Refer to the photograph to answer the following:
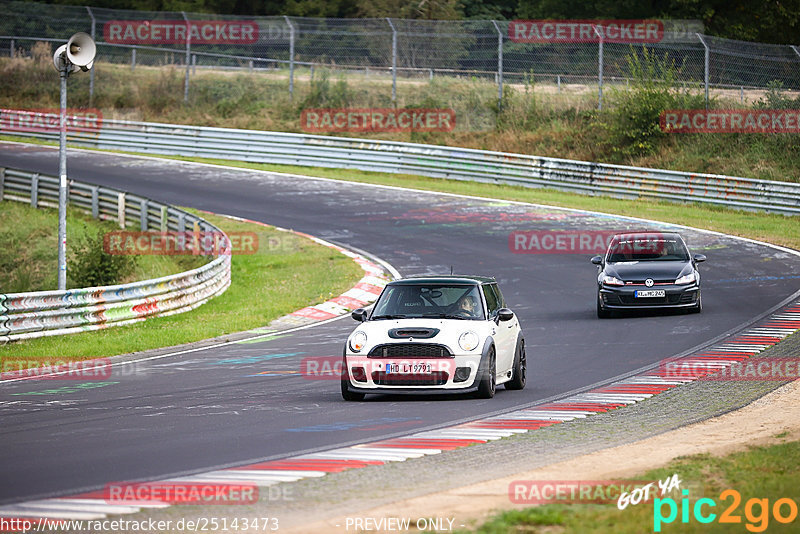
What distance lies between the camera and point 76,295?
1897 centimetres

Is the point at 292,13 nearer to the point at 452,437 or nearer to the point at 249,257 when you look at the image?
the point at 249,257

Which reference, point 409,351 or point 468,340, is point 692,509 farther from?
point 409,351

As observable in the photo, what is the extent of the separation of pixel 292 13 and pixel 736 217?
41368mm

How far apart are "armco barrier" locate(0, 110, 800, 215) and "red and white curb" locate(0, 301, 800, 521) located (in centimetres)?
1995

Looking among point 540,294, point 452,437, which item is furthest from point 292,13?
point 452,437

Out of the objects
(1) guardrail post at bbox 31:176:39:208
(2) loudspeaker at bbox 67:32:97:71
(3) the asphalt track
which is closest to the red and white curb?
(3) the asphalt track

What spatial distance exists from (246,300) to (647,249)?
8629 mm

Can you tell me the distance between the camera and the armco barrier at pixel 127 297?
59.1 ft

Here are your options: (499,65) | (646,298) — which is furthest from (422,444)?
(499,65)

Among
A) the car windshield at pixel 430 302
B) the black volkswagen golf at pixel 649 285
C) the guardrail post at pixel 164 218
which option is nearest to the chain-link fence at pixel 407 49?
the guardrail post at pixel 164 218

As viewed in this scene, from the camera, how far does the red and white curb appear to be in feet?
24.2

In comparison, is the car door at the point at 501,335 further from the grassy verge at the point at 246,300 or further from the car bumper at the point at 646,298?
the grassy verge at the point at 246,300

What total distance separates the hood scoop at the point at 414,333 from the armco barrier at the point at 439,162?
24267mm

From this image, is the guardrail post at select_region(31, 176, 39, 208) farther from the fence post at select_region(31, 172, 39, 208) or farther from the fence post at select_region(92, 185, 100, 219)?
the fence post at select_region(92, 185, 100, 219)
